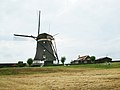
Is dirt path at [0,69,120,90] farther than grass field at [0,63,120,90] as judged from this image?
No

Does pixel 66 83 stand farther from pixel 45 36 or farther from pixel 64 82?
pixel 45 36

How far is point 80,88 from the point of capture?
81.7 ft

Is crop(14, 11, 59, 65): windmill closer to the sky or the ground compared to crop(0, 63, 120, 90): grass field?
closer to the sky

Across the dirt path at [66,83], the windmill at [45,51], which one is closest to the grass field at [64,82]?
the dirt path at [66,83]

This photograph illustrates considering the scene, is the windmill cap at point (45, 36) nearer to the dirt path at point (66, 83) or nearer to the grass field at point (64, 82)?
the grass field at point (64, 82)

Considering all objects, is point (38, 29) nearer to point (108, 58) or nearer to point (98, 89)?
point (108, 58)

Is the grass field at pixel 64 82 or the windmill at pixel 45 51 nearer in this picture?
the grass field at pixel 64 82

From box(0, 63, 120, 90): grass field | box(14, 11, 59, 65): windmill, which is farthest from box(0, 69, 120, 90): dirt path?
box(14, 11, 59, 65): windmill

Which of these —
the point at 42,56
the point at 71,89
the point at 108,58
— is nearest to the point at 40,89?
the point at 71,89

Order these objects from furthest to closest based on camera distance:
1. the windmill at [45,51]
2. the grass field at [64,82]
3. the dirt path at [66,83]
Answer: the windmill at [45,51], the grass field at [64,82], the dirt path at [66,83]

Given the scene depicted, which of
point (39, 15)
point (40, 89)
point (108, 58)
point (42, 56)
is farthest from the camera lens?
point (108, 58)

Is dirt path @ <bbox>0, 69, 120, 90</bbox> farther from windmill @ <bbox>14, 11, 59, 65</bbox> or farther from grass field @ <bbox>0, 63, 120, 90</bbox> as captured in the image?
windmill @ <bbox>14, 11, 59, 65</bbox>

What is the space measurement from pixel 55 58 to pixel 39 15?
14053 mm

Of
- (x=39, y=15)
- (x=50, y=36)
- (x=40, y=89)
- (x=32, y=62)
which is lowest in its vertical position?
(x=40, y=89)
